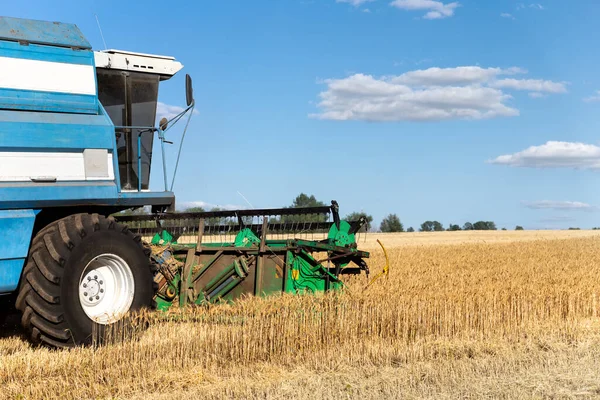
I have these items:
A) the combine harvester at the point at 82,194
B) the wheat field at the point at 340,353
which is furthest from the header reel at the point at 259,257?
the wheat field at the point at 340,353

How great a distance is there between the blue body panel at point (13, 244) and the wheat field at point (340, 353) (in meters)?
0.63

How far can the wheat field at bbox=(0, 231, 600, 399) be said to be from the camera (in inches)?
185

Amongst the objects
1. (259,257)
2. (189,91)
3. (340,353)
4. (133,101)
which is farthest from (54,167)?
(340,353)

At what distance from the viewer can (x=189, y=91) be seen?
21.6ft

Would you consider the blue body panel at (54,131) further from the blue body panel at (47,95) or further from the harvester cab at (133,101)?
the harvester cab at (133,101)

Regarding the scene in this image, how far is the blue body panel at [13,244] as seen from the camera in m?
5.55

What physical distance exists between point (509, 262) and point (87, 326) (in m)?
10.8

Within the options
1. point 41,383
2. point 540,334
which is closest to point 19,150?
point 41,383

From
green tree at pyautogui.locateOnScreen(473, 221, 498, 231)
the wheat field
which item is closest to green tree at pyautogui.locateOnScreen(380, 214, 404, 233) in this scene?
green tree at pyautogui.locateOnScreen(473, 221, 498, 231)

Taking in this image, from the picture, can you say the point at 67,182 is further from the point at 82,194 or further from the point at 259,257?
the point at 259,257

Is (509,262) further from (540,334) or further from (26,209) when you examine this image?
(26,209)

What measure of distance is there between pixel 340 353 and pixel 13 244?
9.14ft

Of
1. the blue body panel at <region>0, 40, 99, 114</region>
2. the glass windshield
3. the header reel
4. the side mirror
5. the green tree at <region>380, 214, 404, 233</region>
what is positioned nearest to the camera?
the blue body panel at <region>0, 40, 99, 114</region>

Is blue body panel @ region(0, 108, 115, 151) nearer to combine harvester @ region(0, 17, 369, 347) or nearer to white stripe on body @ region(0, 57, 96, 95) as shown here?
combine harvester @ region(0, 17, 369, 347)
